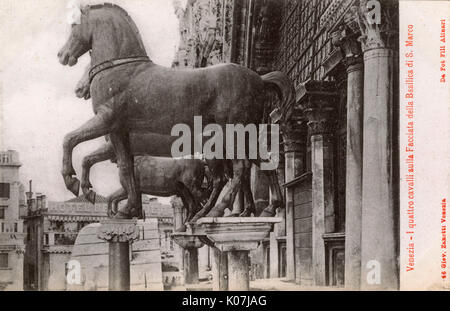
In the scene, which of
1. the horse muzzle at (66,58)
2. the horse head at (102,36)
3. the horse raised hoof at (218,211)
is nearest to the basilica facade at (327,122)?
the horse raised hoof at (218,211)

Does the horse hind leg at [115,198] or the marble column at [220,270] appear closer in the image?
Result: the marble column at [220,270]

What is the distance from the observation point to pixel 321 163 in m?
8.78

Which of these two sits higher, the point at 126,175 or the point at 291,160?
the point at 291,160

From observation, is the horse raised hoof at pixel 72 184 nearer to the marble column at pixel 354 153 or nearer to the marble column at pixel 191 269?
the marble column at pixel 191 269

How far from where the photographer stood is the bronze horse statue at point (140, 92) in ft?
23.3

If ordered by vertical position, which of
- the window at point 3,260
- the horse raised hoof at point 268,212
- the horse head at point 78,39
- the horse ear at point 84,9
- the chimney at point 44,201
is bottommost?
the window at point 3,260

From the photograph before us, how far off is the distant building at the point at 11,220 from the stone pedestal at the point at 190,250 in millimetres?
1845

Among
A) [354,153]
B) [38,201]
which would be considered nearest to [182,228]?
[38,201]

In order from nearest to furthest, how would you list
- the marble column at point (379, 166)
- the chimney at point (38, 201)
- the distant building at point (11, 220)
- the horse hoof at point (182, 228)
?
the marble column at point (379, 166), the distant building at point (11, 220), the chimney at point (38, 201), the horse hoof at point (182, 228)

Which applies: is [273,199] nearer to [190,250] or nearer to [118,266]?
[118,266]

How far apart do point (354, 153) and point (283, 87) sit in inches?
38.2

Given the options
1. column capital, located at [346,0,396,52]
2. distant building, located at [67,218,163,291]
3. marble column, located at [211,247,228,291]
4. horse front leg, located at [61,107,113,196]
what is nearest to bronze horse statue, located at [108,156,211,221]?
distant building, located at [67,218,163,291]
